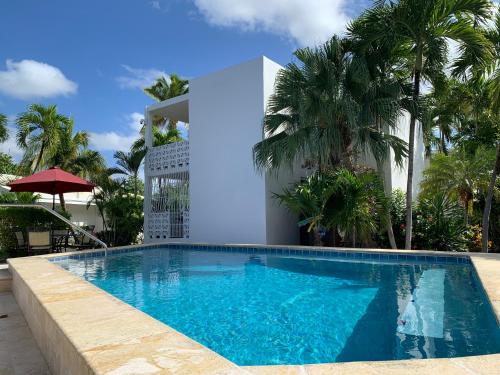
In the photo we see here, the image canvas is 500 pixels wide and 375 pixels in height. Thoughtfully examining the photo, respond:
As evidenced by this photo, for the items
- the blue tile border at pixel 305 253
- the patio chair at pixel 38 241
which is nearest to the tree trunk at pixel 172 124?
the blue tile border at pixel 305 253

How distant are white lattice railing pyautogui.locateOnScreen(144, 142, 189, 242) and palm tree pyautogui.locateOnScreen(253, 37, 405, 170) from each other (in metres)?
5.15

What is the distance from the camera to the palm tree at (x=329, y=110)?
35.2ft

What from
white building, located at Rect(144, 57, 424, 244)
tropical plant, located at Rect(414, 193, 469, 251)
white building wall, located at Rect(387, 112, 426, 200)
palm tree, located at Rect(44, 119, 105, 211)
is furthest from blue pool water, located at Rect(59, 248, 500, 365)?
palm tree, located at Rect(44, 119, 105, 211)

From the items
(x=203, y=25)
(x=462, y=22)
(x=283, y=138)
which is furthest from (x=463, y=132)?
(x=203, y=25)

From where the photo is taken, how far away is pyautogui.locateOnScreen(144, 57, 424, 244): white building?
527 inches

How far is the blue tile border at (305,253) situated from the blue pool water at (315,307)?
30cm

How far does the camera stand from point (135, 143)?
20.2 meters

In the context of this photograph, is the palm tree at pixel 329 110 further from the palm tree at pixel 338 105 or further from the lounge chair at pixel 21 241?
the lounge chair at pixel 21 241

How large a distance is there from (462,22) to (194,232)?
37.6 ft

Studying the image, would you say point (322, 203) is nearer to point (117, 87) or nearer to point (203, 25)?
point (203, 25)

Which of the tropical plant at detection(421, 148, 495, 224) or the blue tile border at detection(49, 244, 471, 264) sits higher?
the tropical plant at detection(421, 148, 495, 224)

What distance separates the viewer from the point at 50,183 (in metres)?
11.0

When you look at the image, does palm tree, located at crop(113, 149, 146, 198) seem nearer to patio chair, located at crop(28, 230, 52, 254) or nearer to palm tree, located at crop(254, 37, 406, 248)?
patio chair, located at crop(28, 230, 52, 254)

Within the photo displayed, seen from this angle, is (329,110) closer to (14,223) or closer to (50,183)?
(50,183)
